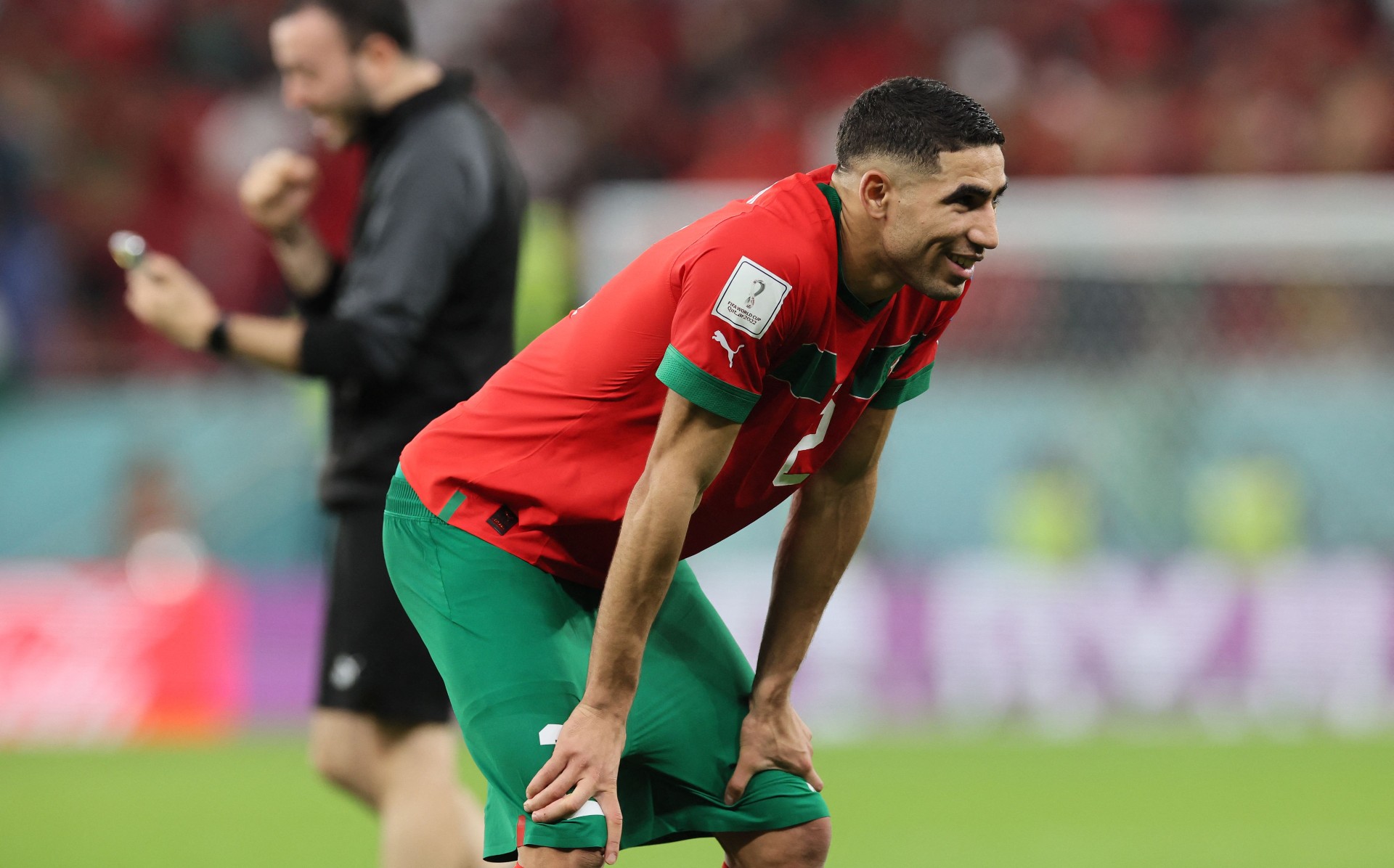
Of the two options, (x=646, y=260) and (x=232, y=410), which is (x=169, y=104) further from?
(x=646, y=260)

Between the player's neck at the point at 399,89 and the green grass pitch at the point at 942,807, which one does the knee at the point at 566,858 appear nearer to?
the player's neck at the point at 399,89

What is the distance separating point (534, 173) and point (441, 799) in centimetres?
965

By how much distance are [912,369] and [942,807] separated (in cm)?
450

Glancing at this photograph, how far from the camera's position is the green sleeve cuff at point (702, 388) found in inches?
116

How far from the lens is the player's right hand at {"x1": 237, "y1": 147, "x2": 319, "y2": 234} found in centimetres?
456

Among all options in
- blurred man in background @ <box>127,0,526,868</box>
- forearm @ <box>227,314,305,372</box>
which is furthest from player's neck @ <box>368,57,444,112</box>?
forearm @ <box>227,314,305,372</box>

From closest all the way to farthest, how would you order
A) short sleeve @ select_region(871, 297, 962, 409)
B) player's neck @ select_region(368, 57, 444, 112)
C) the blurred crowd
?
Answer: short sleeve @ select_region(871, 297, 962, 409)
player's neck @ select_region(368, 57, 444, 112)
the blurred crowd

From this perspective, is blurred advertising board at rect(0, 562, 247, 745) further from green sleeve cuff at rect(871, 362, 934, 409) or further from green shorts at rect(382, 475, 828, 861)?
green sleeve cuff at rect(871, 362, 934, 409)

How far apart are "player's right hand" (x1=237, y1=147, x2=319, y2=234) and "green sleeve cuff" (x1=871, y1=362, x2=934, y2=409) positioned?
1.79m

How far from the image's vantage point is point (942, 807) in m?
7.61

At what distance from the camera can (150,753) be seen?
940 centimetres

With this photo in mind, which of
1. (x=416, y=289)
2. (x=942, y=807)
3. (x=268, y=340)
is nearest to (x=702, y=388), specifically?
(x=416, y=289)

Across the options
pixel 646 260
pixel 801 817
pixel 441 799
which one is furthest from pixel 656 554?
pixel 441 799

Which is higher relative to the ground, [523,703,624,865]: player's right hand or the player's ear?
the player's ear
